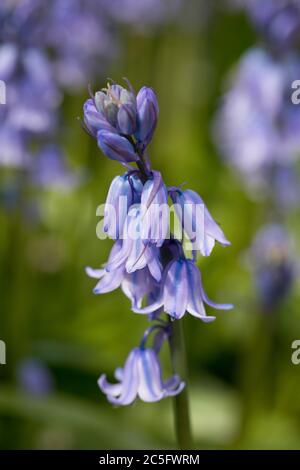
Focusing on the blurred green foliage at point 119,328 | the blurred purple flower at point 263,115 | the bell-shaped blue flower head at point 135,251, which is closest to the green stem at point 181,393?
the bell-shaped blue flower head at point 135,251

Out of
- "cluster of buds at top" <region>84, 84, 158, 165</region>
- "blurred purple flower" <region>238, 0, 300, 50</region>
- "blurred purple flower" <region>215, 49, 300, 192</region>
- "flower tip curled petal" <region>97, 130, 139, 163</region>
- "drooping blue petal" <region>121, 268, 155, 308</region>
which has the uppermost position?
"blurred purple flower" <region>238, 0, 300, 50</region>

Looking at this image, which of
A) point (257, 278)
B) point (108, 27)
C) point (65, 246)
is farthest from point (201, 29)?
point (257, 278)

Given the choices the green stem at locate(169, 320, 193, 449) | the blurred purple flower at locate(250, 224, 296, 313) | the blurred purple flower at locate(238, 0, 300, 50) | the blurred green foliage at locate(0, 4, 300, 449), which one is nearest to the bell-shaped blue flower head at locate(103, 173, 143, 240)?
the green stem at locate(169, 320, 193, 449)

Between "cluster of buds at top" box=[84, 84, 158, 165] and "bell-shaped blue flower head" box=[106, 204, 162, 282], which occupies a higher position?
"cluster of buds at top" box=[84, 84, 158, 165]

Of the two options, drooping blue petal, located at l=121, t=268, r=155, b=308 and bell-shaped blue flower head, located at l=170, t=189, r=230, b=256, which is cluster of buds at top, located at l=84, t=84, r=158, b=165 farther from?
drooping blue petal, located at l=121, t=268, r=155, b=308

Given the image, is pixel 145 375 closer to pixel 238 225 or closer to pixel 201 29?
pixel 238 225
